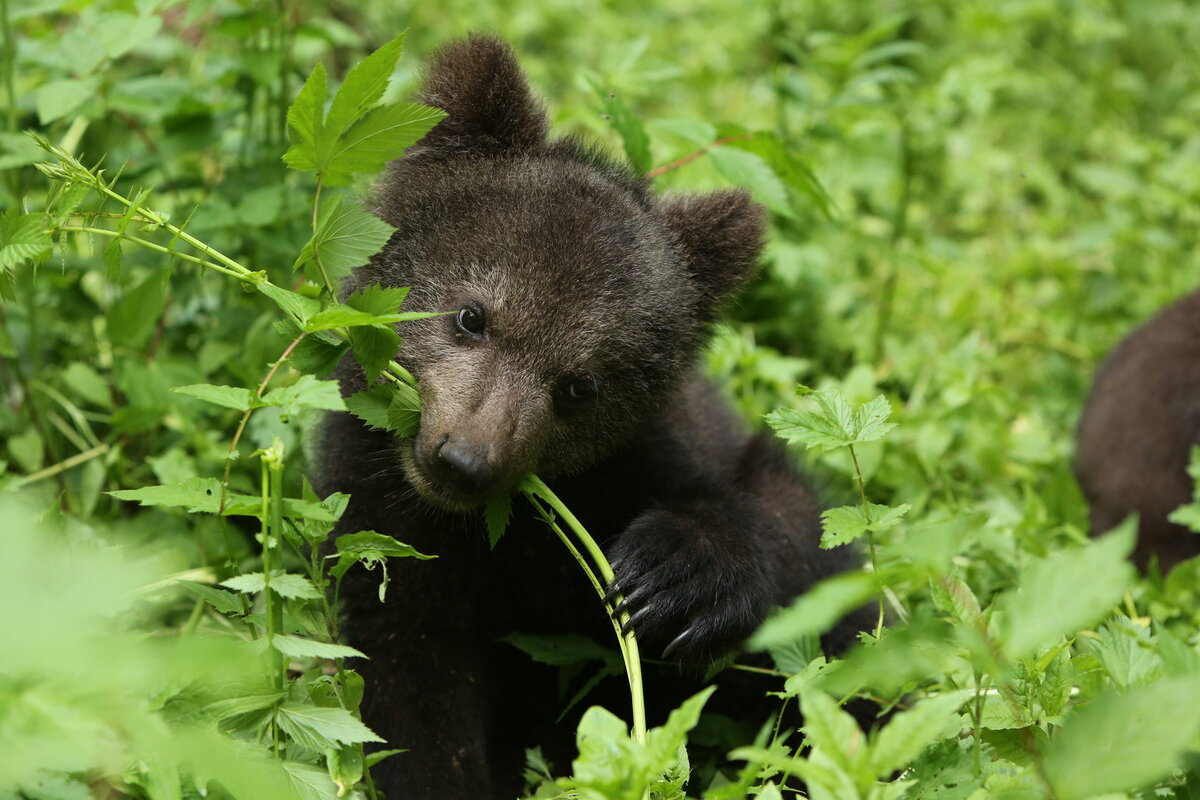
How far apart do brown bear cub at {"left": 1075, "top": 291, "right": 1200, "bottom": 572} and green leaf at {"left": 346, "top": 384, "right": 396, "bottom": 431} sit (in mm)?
3469

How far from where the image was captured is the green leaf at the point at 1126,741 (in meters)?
1.77

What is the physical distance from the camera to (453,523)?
352cm

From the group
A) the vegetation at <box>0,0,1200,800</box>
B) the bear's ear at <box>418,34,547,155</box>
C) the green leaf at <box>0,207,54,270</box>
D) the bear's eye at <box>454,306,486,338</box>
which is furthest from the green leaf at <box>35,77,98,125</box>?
the bear's eye at <box>454,306,486,338</box>

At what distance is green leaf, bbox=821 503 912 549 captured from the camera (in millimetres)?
2652

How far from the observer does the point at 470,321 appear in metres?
3.35

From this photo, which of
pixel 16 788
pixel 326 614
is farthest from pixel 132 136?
pixel 16 788

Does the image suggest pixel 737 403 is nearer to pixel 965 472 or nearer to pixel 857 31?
pixel 965 472

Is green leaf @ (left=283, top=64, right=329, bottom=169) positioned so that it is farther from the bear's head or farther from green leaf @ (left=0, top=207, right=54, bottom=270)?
the bear's head

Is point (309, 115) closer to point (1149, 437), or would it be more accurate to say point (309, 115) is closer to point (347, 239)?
point (347, 239)

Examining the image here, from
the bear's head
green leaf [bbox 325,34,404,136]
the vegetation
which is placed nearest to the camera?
the vegetation

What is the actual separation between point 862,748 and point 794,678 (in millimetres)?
716

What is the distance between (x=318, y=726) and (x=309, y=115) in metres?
1.37

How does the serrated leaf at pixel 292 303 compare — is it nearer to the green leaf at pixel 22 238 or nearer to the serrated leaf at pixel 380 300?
the serrated leaf at pixel 380 300

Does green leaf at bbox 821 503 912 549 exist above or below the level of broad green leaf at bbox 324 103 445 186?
below
